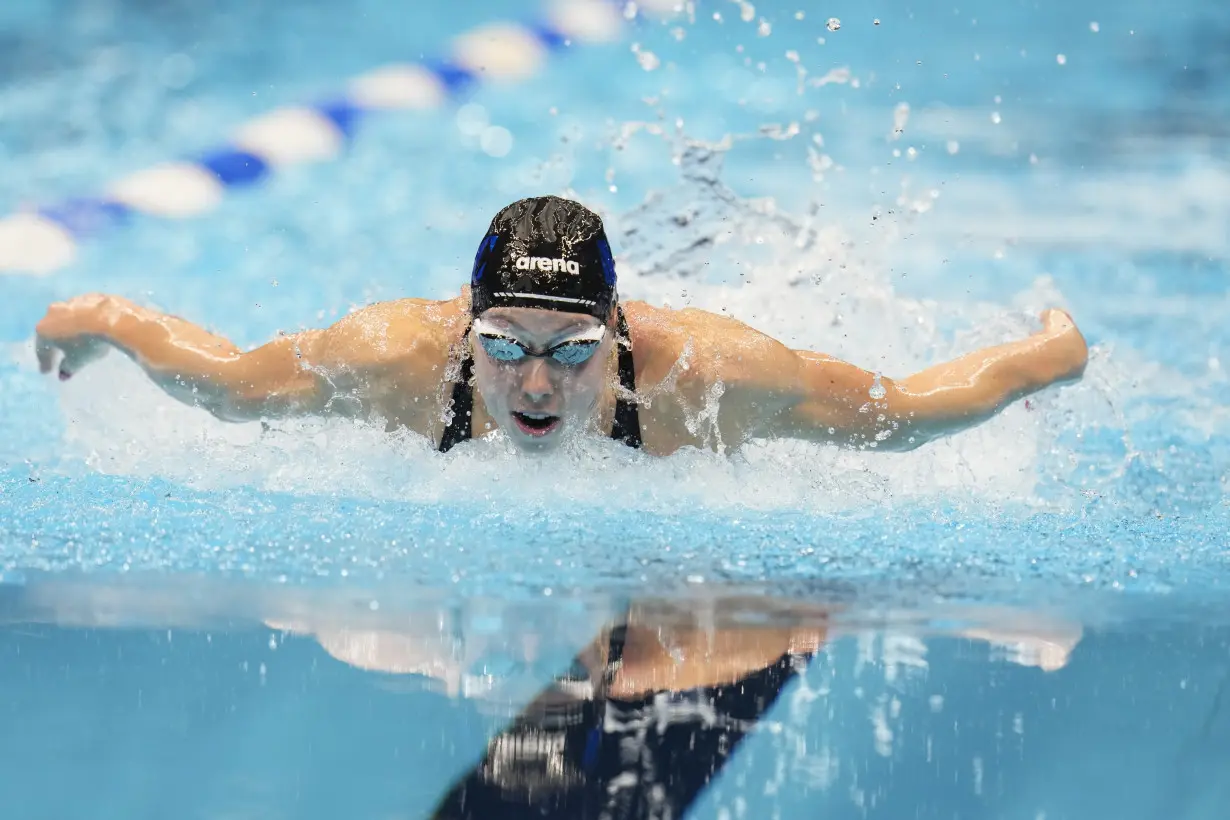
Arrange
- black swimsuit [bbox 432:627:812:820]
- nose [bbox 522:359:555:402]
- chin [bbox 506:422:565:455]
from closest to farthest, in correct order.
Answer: black swimsuit [bbox 432:627:812:820]
nose [bbox 522:359:555:402]
chin [bbox 506:422:565:455]

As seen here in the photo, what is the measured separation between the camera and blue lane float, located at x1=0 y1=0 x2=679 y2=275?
6586 mm

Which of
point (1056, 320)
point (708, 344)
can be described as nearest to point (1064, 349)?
point (1056, 320)

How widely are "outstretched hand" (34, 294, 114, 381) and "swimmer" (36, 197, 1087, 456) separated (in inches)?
3.4

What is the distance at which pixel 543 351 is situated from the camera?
2803mm

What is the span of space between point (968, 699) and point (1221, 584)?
91 centimetres

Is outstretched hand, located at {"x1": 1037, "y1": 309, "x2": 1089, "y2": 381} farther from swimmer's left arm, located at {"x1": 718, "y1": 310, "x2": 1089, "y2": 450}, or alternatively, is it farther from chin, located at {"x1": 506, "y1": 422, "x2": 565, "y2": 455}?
chin, located at {"x1": 506, "y1": 422, "x2": 565, "y2": 455}

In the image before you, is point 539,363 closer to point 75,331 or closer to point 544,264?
point 544,264

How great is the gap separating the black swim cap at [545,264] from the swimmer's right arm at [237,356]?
Result: 34 cm

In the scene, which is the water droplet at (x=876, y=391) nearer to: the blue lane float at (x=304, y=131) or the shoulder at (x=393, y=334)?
the shoulder at (x=393, y=334)

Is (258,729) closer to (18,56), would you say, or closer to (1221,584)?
(1221,584)

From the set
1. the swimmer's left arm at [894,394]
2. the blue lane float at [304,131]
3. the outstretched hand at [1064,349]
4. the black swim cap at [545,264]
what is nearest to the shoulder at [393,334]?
the black swim cap at [545,264]

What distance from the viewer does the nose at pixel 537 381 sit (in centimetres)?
278

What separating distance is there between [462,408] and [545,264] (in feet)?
1.55

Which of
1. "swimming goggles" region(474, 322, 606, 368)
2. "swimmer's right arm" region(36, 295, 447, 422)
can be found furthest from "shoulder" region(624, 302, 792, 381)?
"swimmer's right arm" region(36, 295, 447, 422)
